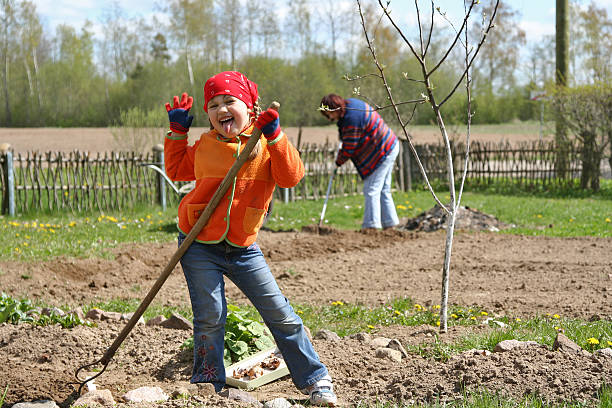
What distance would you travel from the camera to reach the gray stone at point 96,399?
2.90 metres

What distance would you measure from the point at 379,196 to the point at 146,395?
6.39m

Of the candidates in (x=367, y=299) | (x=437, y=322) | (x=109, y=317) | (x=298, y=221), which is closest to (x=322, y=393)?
(x=437, y=322)

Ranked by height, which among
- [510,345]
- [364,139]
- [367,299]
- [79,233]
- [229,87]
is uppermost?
[229,87]

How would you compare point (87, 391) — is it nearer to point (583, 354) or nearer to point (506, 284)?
point (583, 354)

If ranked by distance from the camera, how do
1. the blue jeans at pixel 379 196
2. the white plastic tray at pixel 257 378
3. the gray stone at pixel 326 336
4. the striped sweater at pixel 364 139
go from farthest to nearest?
the blue jeans at pixel 379 196 → the striped sweater at pixel 364 139 → the gray stone at pixel 326 336 → the white plastic tray at pixel 257 378

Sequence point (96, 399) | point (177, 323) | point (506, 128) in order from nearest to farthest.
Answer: point (96, 399) → point (177, 323) → point (506, 128)

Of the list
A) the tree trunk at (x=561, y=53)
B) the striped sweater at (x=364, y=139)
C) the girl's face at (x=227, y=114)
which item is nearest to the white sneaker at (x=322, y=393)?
the girl's face at (x=227, y=114)

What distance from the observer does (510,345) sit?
3572 mm

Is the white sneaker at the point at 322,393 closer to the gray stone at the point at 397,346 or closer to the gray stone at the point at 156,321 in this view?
the gray stone at the point at 397,346

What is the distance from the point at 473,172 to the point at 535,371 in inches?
524

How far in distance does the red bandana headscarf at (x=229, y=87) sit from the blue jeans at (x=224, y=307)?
27.7 inches

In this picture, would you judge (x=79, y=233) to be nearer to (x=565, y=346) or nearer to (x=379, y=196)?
(x=379, y=196)

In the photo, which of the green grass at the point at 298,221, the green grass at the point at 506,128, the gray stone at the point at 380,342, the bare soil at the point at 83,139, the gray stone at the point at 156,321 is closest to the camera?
the gray stone at the point at 380,342

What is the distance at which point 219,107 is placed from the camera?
3090 millimetres
